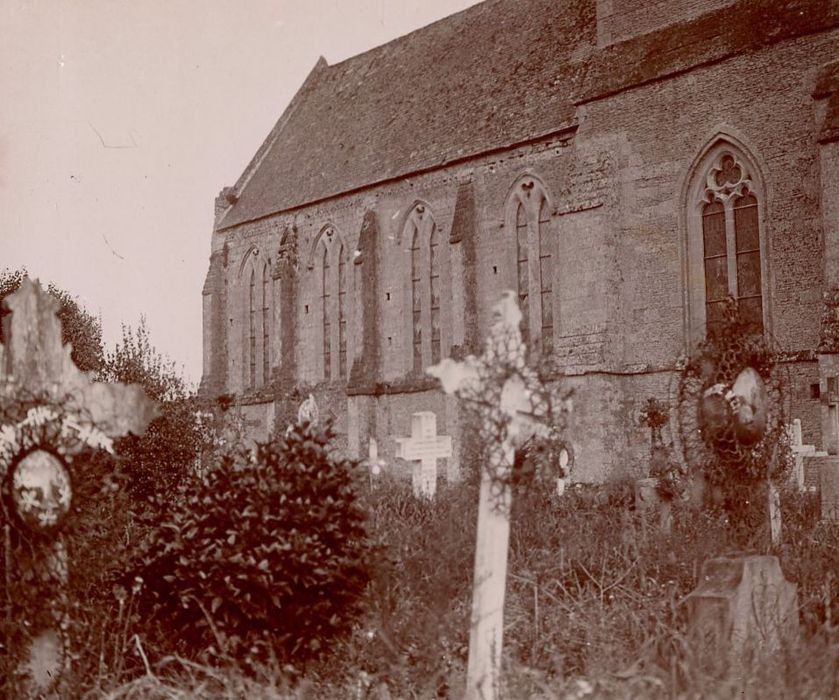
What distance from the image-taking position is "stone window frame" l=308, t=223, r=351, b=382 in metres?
31.5

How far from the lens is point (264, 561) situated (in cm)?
724

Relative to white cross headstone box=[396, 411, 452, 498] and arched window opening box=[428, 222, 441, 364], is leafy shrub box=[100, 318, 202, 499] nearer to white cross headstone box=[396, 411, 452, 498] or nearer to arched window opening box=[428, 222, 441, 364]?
white cross headstone box=[396, 411, 452, 498]

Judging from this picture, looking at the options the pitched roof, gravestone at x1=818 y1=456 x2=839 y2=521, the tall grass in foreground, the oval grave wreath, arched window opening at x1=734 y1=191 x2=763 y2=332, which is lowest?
the tall grass in foreground

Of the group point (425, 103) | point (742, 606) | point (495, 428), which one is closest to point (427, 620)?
point (495, 428)

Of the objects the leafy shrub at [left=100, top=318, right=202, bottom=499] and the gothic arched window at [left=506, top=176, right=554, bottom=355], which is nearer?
the leafy shrub at [left=100, top=318, right=202, bottom=499]

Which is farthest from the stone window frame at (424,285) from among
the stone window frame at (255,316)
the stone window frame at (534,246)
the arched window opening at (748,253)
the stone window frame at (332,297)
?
the arched window opening at (748,253)

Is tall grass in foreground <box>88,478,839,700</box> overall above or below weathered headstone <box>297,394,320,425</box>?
below

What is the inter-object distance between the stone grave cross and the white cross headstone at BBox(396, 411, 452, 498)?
6.38 m

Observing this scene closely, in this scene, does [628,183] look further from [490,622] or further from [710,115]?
[490,622]

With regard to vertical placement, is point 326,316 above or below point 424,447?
above

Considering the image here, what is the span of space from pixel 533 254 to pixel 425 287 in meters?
4.14

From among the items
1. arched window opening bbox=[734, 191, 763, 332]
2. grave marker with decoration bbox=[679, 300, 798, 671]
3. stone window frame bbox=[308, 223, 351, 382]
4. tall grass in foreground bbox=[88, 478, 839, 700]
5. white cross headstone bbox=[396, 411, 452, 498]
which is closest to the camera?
tall grass in foreground bbox=[88, 478, 839, 700]

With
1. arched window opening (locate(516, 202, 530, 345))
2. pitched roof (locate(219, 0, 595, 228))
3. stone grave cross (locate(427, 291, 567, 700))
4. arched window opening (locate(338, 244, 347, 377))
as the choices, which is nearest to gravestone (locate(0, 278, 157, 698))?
stone grave cross (locate(427, 291, 567, 700))

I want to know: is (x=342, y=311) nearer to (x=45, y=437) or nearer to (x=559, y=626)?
(x=559, y=626)
